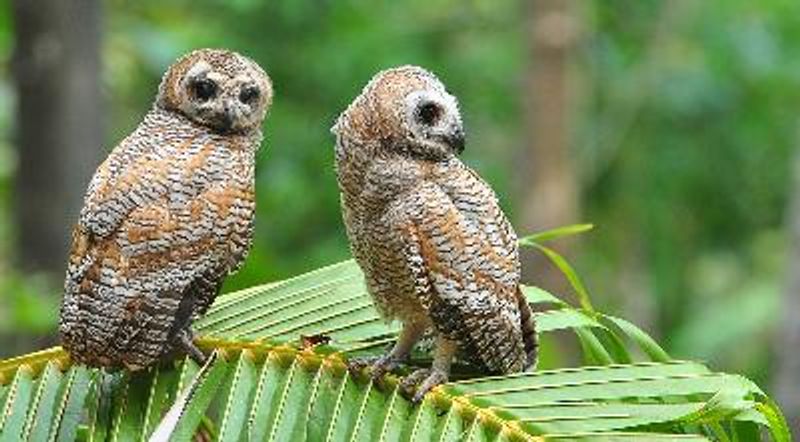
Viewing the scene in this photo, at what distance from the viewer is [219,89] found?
240 cm

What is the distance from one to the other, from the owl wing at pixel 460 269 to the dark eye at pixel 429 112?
10 cm

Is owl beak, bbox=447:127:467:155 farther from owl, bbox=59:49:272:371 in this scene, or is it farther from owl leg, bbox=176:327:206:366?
owl leg, bbox=176:327:206:366

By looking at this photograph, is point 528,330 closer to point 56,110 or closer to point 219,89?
point 219,89

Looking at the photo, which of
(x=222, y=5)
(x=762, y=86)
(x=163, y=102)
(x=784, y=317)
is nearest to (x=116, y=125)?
(x=222, y=5)

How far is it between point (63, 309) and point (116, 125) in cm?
826

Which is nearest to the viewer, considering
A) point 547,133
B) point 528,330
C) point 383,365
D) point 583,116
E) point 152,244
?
point 152,244

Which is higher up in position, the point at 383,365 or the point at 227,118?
the point at 227,118

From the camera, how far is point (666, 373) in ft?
7.57

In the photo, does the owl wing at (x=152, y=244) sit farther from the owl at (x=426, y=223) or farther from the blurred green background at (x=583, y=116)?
the blurred green background at (x=583, y=116)

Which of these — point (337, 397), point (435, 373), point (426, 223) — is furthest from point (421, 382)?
point (426, 223)

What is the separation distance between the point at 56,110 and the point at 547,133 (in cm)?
281

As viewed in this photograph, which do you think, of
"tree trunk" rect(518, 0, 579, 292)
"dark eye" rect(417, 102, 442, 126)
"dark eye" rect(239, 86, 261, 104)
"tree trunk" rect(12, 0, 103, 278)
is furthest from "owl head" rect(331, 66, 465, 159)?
"tree trunk" rect(518, 0, 579, 292)

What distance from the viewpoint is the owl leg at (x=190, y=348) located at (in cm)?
239

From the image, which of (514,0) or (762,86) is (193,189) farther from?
(514,0)
